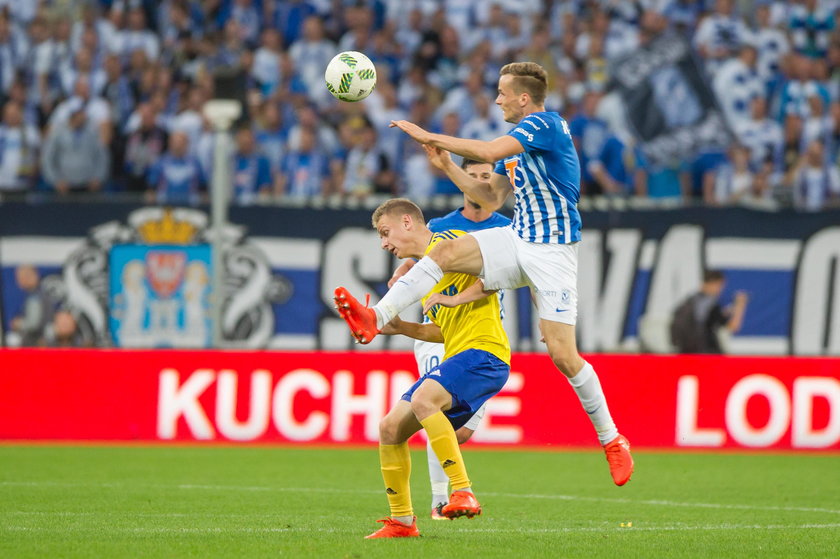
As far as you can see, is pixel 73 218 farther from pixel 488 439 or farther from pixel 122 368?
pixel 488 439

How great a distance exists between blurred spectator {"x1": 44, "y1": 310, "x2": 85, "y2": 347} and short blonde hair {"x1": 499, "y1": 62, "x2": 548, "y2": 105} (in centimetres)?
962

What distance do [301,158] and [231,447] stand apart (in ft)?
14.9

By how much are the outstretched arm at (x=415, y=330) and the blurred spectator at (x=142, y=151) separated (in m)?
10.4

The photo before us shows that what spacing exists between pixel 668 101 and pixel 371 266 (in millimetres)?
4635

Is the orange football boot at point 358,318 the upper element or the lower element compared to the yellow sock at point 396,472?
upper

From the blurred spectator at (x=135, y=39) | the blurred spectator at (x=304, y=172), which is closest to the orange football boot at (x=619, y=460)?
the blurred spectator at (x=304, y=172)

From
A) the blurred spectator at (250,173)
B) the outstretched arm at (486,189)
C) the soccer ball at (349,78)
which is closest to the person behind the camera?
the soccer ball at (349,78)

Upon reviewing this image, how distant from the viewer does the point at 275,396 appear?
14.4 m

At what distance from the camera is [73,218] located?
1669cm

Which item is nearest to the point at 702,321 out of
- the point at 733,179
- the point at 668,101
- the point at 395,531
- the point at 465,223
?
the point at 733,179

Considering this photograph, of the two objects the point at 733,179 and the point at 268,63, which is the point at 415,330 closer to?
the point at 733,179

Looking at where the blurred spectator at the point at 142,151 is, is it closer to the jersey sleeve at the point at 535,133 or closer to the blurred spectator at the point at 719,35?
the blurred spectator at the point at 719,35

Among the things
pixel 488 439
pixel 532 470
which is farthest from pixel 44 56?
pixel 532 470

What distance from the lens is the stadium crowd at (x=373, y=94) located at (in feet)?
57.0
